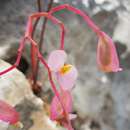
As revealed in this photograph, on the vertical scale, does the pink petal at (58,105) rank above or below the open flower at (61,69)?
below

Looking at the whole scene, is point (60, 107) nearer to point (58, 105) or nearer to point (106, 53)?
point (58, 105)

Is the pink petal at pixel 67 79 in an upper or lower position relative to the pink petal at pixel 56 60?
lower

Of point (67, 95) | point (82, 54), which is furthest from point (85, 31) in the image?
point (67, 95)

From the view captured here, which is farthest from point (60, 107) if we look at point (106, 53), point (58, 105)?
point (106, 53)

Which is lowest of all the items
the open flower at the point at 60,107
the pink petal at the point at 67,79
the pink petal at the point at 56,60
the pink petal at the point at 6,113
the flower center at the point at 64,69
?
the open flower at the point at 60,107
